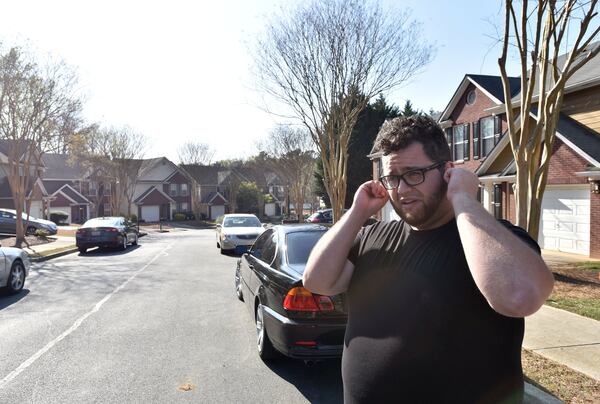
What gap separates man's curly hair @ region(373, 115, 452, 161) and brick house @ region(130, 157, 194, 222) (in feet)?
183

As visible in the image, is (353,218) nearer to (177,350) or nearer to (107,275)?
(177,350)

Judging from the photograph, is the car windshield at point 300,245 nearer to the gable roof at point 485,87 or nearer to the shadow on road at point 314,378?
the shadow on road at point 314,378

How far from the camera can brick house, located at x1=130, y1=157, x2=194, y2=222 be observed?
56.6 m

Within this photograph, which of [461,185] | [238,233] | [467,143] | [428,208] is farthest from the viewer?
[467,143]

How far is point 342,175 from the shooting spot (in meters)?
15.9

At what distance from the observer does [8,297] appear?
8680 mm

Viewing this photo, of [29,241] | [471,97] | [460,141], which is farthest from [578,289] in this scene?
[29,241]

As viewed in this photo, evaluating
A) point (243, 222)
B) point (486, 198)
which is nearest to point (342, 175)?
point (243, 222)

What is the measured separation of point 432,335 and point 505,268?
1.34 ft

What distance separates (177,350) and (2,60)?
16.9 m

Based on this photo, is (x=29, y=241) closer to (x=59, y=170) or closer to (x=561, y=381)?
(x=561, y=381)

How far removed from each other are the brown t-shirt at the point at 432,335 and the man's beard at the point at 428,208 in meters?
A: 0.08

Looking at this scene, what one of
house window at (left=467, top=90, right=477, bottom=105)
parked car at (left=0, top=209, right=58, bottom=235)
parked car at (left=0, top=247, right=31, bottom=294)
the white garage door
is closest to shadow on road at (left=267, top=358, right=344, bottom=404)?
parked car at (left=0, top=247, right=31, bottom=294)

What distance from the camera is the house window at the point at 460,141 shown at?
2175cm
